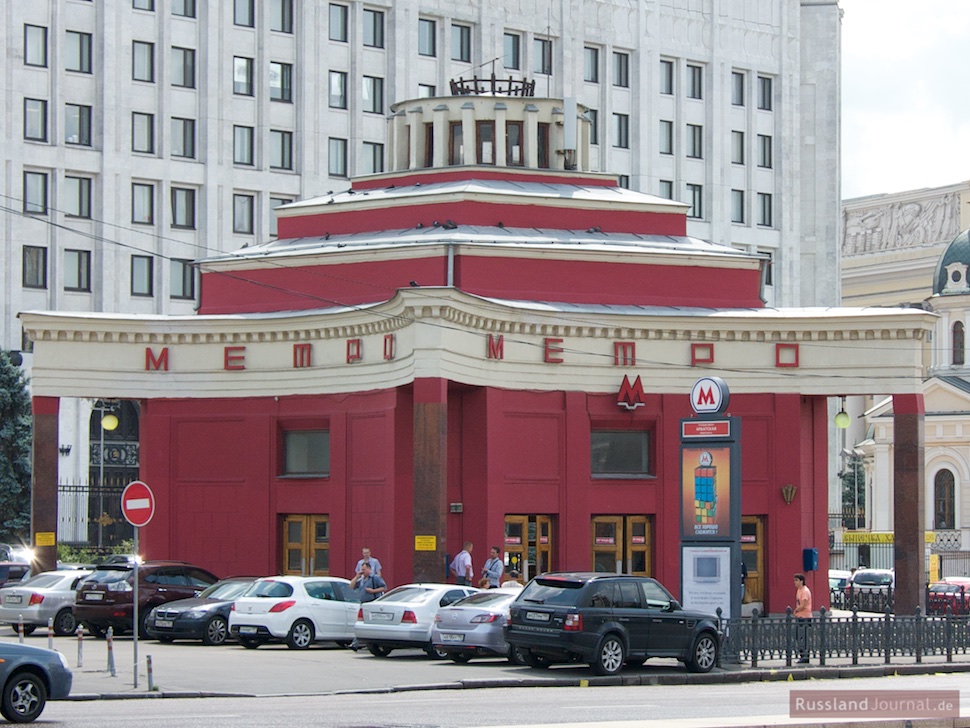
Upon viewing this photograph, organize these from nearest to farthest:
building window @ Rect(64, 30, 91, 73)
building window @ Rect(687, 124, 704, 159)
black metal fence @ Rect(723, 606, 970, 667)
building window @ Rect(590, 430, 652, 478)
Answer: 1. black metal fence @ Rect(723, 606, 970, 667)
2. building window @ Rect(590, 430, 652, 478)
3. building window @ Rect(64, 30, 91, 73)
4. building window @ Rect(687, 124, 704, 159)

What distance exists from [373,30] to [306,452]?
4094cm

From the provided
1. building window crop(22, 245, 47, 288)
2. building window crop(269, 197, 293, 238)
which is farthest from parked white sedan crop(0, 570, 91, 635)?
building window crop(269, 197, 293, 238)

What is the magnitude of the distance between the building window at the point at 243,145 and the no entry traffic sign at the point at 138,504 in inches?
2029

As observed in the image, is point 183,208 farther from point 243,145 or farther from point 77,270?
point 77,270

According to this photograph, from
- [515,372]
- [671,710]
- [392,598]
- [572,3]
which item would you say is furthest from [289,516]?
[572,3]

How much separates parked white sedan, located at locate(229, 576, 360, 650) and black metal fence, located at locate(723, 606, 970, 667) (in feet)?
24.8

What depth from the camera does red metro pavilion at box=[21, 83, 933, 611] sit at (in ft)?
141

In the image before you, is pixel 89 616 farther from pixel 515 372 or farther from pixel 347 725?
pixel 347 725

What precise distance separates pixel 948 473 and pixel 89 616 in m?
69.8

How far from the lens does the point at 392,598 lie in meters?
33.5

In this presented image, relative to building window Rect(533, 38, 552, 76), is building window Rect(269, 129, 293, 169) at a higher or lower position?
lower

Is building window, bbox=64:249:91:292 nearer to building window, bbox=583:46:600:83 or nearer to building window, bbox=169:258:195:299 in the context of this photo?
building window, bbox=169:258:195:299

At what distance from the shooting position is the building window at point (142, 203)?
76.0 meters

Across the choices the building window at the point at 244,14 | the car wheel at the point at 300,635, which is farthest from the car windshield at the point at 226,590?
the building window at the point at 244,14
